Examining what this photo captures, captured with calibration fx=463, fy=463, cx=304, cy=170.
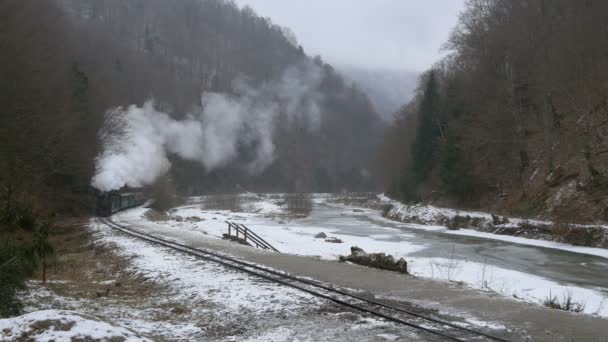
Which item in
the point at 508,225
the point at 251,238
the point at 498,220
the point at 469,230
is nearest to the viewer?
the point at 251,238

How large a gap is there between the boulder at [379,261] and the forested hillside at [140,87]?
13985 mm

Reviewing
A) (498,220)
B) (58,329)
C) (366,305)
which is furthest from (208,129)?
(58,329)

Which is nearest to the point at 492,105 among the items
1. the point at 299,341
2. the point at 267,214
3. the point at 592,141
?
the point at 592,141

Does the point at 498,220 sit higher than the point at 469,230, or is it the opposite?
the point at 498,220

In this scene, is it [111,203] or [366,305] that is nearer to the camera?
[366,305]

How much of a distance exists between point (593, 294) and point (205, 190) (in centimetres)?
8559

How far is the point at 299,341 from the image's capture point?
7.58m

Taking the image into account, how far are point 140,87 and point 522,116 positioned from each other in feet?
257

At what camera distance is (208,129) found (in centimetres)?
10381

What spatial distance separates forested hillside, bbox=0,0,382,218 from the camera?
27.5 meters

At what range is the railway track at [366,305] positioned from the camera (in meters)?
7.73

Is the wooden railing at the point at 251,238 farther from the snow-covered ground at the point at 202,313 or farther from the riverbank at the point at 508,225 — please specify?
the riverbank at the point at 508,225

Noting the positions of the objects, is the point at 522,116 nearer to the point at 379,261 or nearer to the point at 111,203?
the point at 379,261

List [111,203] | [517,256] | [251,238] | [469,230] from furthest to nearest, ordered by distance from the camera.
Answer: [111,203]
[469,230]
[251,238]
[517,256]
